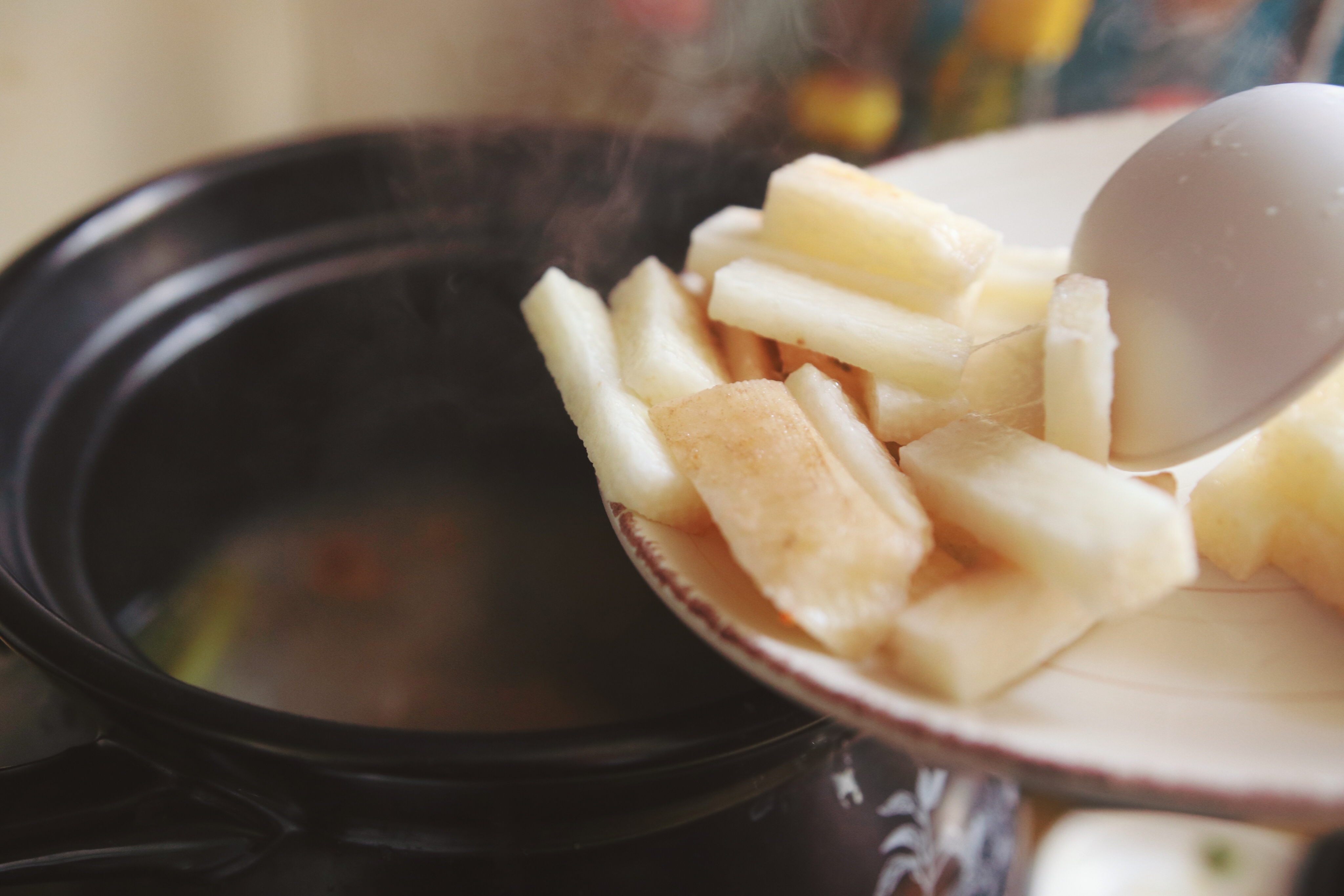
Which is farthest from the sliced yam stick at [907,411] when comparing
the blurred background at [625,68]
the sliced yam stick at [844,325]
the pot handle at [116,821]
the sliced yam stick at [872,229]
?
the blurred background at [625,68]

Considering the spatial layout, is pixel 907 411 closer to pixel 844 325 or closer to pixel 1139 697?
pixel 844 325

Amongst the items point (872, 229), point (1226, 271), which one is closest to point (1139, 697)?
point (1226, 271)

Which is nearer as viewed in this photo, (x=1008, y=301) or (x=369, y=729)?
(x=369, y=729)

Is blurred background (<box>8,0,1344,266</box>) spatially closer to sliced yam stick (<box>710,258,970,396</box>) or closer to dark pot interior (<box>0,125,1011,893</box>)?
dark pot interior (<box>0,125,1011,893</box>)

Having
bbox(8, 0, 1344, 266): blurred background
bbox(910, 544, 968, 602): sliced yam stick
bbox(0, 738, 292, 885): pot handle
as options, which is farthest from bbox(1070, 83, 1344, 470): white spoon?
bbox(8, 0, 1344, 266): blurred background

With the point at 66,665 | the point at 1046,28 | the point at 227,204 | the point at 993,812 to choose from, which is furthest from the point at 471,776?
the point at 1046,28
